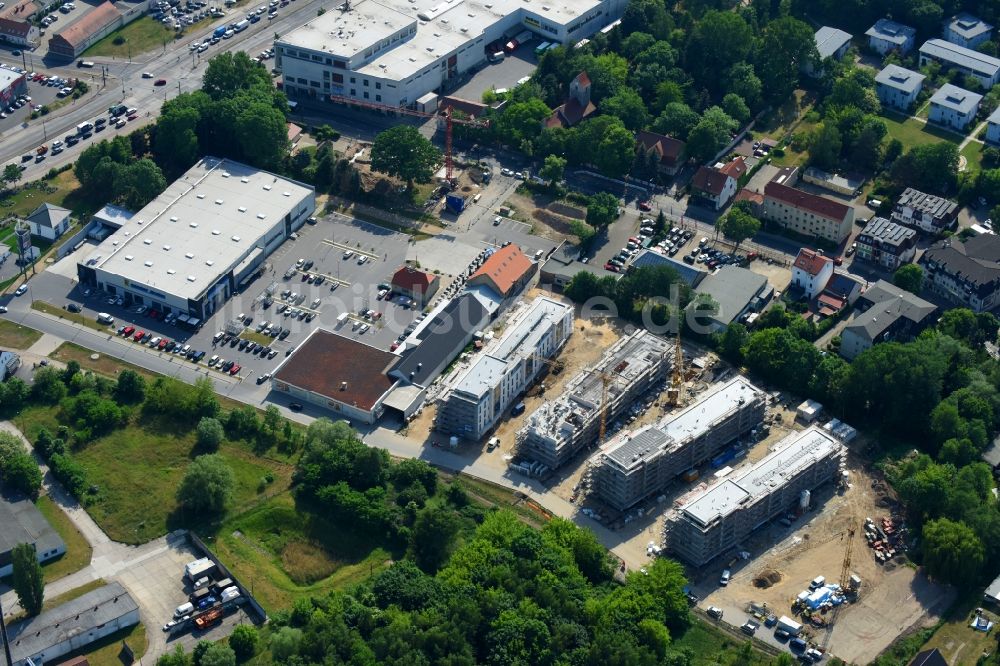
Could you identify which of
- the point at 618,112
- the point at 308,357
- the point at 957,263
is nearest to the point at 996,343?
the point at 957,263

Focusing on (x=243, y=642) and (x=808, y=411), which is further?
(x=808, y=411)

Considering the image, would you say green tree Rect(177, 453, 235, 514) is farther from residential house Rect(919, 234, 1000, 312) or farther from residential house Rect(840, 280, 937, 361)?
residential house Rect(919, 234, 1000, 312)

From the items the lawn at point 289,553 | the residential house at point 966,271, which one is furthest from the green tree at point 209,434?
the residential house at point 966,271

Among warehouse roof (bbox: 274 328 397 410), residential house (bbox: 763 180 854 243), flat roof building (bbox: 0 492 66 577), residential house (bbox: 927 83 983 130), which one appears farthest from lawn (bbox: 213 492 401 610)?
residential house (bbox: 927 83 983 130)

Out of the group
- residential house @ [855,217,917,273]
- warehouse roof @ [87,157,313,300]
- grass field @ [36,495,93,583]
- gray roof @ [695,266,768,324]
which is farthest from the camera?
residential house @ [855,217,917,273]

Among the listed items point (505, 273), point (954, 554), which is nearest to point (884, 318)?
point (954, 554)

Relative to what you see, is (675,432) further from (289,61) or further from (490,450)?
(289,61)

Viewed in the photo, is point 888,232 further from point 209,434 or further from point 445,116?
point 209,434
